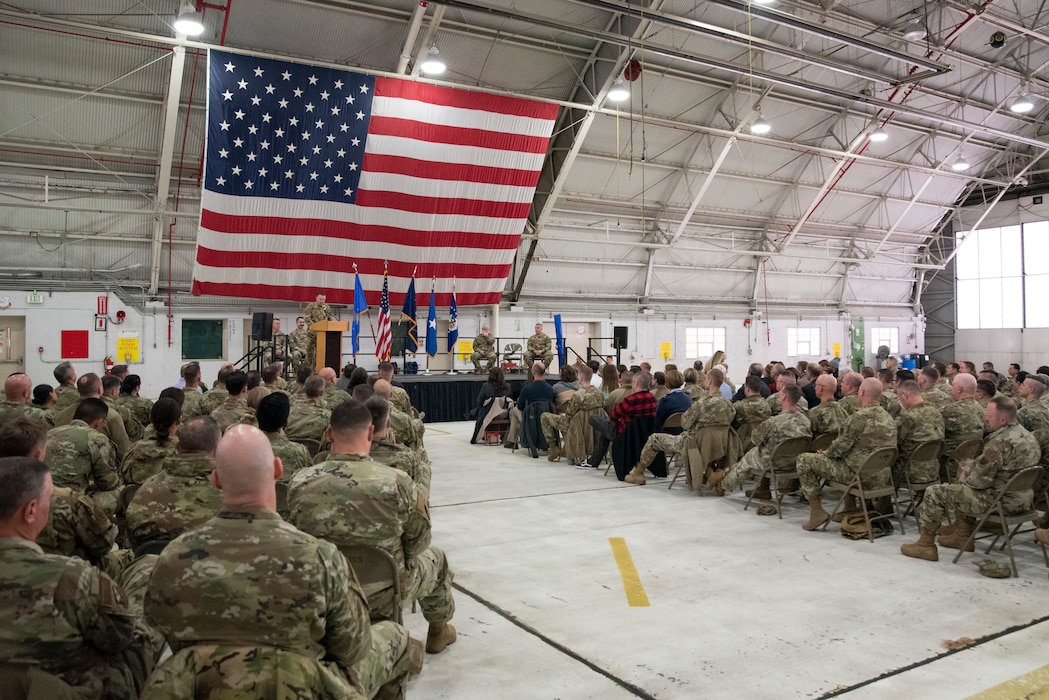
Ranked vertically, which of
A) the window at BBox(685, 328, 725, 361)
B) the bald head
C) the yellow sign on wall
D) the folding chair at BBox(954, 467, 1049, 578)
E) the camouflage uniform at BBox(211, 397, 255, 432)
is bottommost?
the folding chair at BBox(954, 467, 1049, 578)

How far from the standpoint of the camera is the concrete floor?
10.7 feet

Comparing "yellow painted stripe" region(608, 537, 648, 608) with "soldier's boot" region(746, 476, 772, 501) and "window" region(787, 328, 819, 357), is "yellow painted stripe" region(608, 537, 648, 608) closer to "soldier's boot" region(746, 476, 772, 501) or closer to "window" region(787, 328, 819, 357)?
"soldier's boot" region(746, 476, 772, 501)

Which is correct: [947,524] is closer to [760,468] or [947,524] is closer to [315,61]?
[760,468]

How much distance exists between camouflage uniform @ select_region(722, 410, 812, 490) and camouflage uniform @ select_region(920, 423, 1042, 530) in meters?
1.37

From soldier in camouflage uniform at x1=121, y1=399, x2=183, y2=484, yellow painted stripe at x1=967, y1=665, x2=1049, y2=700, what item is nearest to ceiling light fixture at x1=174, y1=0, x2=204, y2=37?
soldier in camouflage uniform at x1=121, y1=399, x2=183, y2=484

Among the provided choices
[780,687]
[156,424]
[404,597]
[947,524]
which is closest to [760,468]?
[947,524]

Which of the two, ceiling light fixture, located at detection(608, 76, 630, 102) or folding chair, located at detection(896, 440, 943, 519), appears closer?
folding chair, located at detection(896, 440, 943, 519)

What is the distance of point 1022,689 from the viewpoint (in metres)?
3.13

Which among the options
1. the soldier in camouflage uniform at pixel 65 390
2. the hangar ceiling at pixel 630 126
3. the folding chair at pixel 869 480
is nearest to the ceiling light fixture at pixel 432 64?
the hangar ceiling at pixel 630 126

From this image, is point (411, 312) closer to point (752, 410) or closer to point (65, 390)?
point (65, 390)

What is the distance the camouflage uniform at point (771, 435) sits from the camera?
643cm

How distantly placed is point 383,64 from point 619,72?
4761 millimetres

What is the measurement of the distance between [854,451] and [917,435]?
62 cm

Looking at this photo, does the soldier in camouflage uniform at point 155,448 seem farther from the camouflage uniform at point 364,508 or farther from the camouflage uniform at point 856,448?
the camouflage uniform at point 856,448
